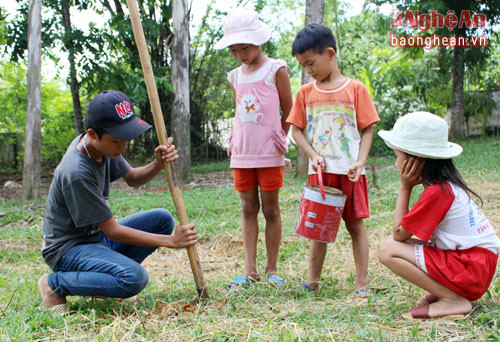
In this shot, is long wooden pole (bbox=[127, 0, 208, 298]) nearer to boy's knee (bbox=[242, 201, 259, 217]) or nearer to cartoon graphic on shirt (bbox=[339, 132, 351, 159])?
boy's knee (bbox=[242, 201, 259, 217])

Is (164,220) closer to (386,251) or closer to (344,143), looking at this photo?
(344,143)

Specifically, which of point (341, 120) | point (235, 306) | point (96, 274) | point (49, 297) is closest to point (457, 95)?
point (341, 120)

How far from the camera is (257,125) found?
10.3ft

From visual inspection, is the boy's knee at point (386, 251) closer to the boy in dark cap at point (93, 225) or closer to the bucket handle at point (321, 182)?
the bucket handle at point (321, 182)

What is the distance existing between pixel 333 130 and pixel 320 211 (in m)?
0.55

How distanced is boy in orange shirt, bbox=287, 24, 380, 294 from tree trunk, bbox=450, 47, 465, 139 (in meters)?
11.2

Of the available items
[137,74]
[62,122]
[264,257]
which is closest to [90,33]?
[137,74]

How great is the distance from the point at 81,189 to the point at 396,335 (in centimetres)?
180

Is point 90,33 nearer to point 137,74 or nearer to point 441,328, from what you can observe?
point 137,74

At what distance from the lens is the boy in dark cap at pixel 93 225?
101 inches

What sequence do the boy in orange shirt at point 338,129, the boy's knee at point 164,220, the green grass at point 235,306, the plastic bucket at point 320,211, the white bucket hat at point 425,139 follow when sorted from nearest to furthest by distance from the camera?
1. the green grass at point 235,306
2. the white bucket hat at point 425,139
3. the plastic bucket at point 320,211
4. the boy in orange shirt at point 338,129
5. the boy's knee at point 164,220

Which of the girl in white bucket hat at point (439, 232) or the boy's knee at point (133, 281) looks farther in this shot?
the boy's knee at point (133, 281)

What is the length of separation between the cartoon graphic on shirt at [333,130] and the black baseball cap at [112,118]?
1.12 metres

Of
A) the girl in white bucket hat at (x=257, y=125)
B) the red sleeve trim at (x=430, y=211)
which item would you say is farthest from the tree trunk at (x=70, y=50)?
the red sleeve trim at (x=430, y=211)
